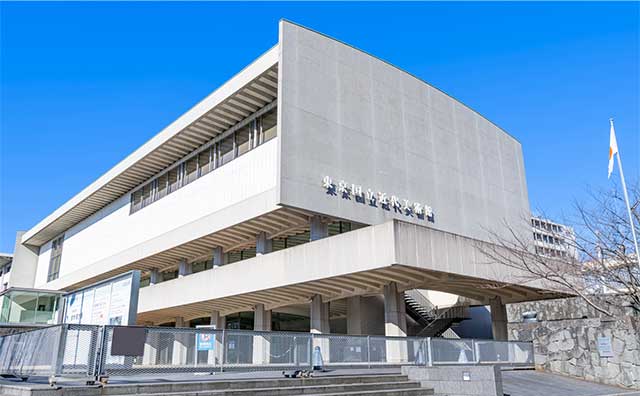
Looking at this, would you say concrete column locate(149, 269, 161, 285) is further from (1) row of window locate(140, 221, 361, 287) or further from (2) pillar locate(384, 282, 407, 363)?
(2) pillar locate(384, 282, 407, 363)

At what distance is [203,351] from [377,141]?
62.5ft

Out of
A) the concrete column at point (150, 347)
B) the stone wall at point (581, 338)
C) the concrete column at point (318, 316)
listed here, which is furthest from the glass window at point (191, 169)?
the concrete column at point (150, 347)

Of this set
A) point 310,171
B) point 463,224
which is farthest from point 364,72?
point 463,224

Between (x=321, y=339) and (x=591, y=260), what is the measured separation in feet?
34.0

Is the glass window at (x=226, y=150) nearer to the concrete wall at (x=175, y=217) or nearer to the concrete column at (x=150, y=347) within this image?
the concrete wall at (x=175, y=217)

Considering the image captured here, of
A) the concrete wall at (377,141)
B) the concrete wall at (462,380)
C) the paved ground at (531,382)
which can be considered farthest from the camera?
the concrete wall at (377,141)

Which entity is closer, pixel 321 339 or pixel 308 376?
pixel 308 376

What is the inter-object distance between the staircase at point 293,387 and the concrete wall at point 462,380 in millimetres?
342

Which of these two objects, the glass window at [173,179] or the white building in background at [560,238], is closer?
the white building in background at [560,238]

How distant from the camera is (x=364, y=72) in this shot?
30734mm

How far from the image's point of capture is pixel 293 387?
1253 centimetres

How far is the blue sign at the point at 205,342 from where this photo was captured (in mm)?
12964

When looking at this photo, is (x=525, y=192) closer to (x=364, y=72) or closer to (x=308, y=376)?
(x=364, y=72)

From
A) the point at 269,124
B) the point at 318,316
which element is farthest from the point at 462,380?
the point at 269,124
